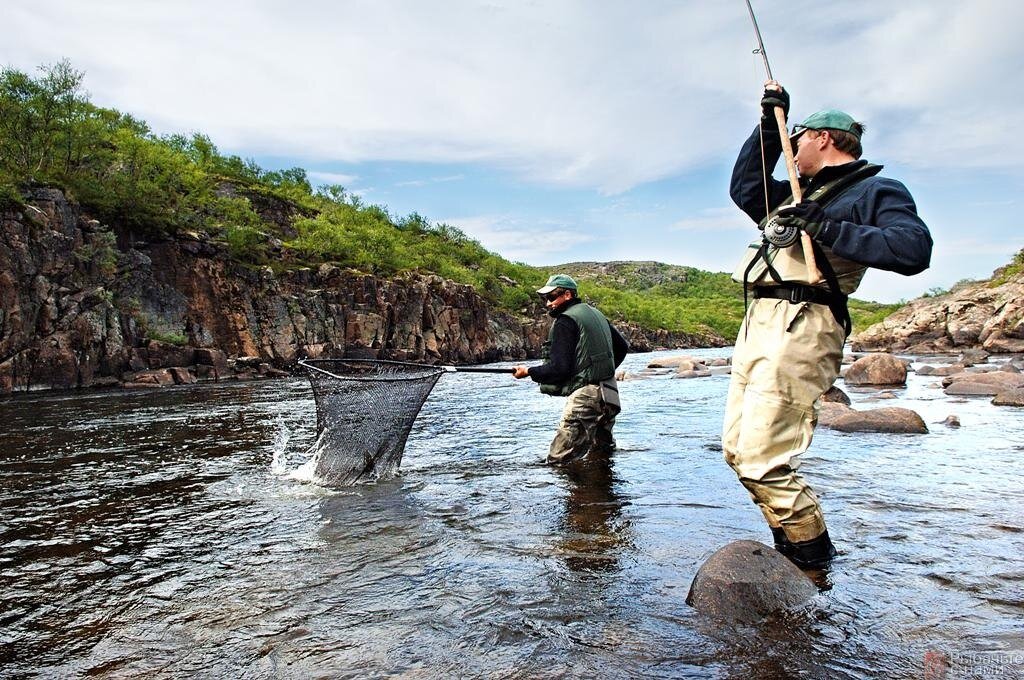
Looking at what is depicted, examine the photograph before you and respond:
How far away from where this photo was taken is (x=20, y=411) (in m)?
17.3

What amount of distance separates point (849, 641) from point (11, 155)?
4656 cm

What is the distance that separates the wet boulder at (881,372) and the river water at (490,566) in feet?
36.5

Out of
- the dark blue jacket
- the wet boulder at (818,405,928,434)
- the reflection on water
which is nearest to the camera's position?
the dark blue jacket

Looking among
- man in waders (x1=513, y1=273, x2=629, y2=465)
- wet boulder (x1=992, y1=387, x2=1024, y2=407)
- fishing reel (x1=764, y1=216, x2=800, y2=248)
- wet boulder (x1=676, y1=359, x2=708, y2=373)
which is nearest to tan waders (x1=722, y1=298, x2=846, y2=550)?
fishing reel (x1=764, y1=216, x2=800, y2=248)

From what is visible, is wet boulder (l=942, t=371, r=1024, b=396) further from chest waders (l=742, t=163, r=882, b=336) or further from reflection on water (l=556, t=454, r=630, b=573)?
chest waders (l=742, t=163, r=882, b=336)

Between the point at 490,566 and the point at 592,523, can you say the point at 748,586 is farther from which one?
the point at 592,523

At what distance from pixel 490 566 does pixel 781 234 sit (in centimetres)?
301

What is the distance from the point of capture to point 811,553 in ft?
13.5

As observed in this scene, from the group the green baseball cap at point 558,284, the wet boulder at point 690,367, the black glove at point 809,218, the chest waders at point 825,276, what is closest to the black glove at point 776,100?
the chest waders at point 825,276

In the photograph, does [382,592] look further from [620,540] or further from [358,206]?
[358,206]

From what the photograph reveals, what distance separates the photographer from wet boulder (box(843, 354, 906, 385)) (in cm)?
1952

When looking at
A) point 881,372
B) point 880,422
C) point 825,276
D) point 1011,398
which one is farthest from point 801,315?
point 881,372

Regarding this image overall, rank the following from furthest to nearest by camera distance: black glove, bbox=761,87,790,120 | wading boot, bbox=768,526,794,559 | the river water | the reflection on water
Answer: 1. the reflection on water
2. wading boot, bbox=768,526,794,559
3. black glove, bbox=761,87,790,120
4. the river water

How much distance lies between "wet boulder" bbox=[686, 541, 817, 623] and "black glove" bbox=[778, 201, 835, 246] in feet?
6.38
